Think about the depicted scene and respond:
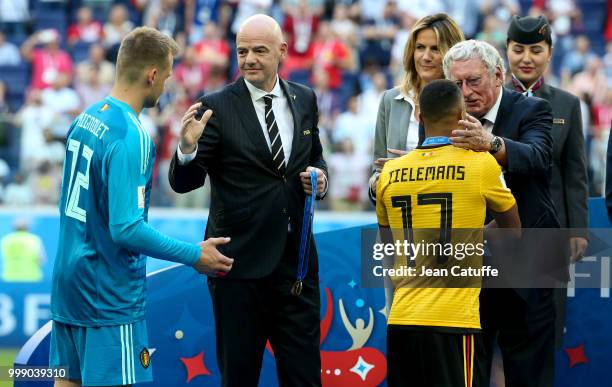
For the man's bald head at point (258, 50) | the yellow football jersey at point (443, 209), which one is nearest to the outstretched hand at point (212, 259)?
the yellow football jersey at point (443, 209)

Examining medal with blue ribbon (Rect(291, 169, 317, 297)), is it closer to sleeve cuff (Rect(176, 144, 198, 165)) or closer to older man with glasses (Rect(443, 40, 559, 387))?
sleeve cuff (Rect(176, 144, 198, 165))

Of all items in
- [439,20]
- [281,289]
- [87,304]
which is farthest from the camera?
[439,20]

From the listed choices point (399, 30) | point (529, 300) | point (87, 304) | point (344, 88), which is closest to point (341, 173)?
point (344, 88)

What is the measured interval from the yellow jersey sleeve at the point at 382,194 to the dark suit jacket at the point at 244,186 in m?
0.55

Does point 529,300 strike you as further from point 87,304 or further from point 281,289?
point 87,304

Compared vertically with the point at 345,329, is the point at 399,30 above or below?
above

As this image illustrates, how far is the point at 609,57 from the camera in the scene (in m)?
15.0

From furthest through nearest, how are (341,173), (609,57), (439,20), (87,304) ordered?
(609,57) → (341,173) → (439,20) → (87,304)

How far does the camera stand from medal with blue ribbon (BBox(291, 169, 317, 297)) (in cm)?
511

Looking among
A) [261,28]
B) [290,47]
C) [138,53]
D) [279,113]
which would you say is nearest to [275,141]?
[279,113]

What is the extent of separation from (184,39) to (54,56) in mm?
1924

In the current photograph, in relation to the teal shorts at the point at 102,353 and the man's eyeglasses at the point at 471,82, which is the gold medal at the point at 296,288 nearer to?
the teal shorts at the point at 102,353

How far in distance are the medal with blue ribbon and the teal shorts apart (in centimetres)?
83

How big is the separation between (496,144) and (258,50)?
4.08 ft
